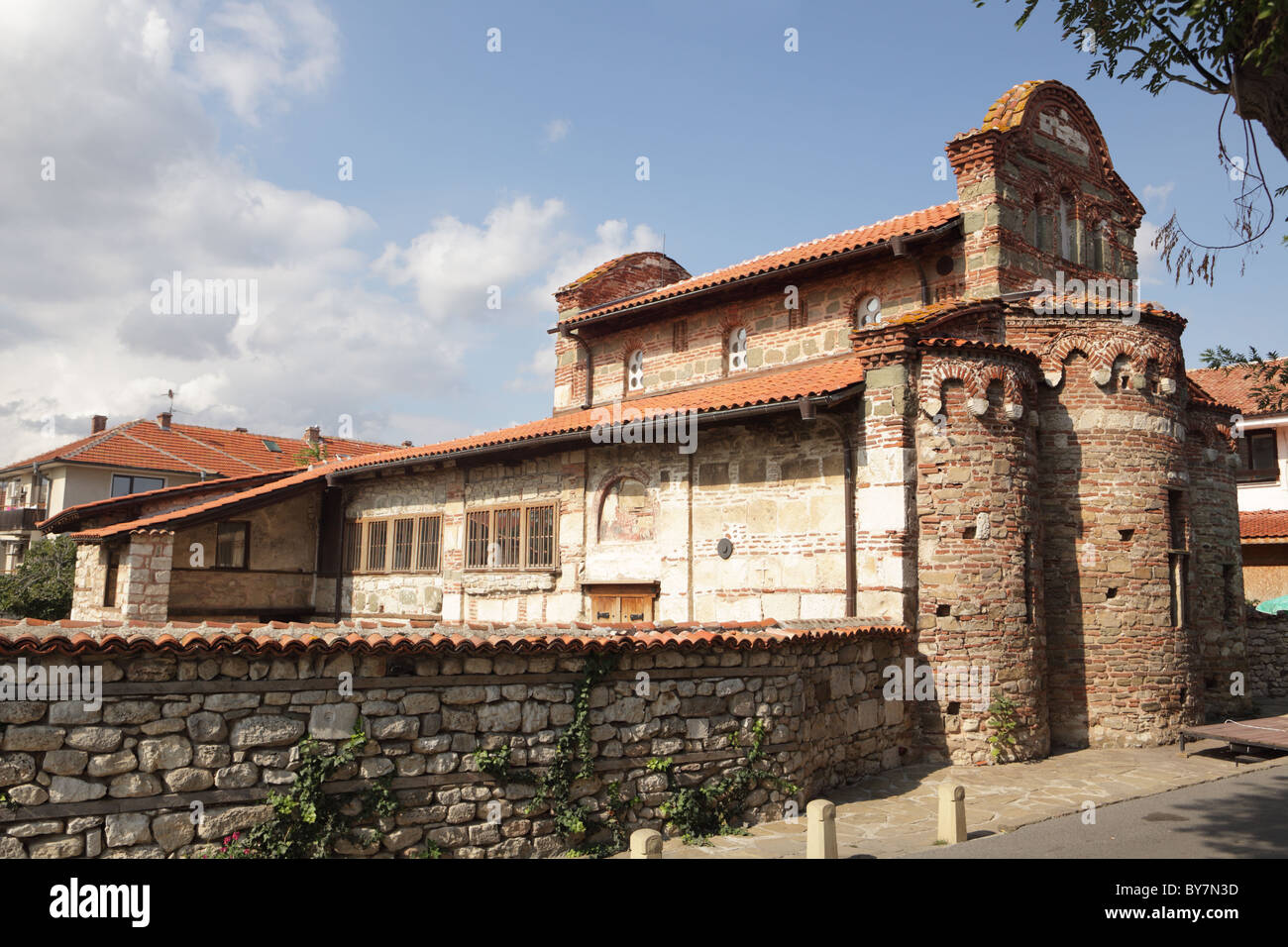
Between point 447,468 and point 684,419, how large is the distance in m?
6.50

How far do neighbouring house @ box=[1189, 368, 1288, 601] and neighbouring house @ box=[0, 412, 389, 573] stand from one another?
28.5 metres

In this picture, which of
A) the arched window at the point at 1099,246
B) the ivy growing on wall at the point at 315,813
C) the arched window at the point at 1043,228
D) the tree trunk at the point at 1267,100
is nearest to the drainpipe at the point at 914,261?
the arched window at the point at 1043,228

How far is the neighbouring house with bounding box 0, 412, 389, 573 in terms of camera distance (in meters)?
33.5

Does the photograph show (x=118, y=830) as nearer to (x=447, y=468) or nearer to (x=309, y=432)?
(x=447, y=468)

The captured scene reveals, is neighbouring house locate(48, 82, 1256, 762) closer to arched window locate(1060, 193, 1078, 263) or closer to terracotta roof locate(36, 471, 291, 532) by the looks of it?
arched window locate(1060, 193, 1078, 263)

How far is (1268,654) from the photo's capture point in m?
17.8

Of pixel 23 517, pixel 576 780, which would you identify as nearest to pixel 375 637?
pixel 576 780

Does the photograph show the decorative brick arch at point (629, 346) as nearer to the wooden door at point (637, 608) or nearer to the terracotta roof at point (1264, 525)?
the wooden door at point (637, 608)

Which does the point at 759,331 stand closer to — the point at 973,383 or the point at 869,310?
the point at 869,310

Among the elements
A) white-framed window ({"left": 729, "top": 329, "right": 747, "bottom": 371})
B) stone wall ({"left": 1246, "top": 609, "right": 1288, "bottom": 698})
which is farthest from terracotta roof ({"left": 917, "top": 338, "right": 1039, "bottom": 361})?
stone wall ({"left": 1246, "top": 609, "right": 1288, "bottom": 698})

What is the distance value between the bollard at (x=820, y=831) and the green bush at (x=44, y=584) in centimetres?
2125

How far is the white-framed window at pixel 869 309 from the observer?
14.7 meters

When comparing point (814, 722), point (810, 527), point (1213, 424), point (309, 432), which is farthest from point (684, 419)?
point (309, 432)

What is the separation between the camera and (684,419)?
13305mm
